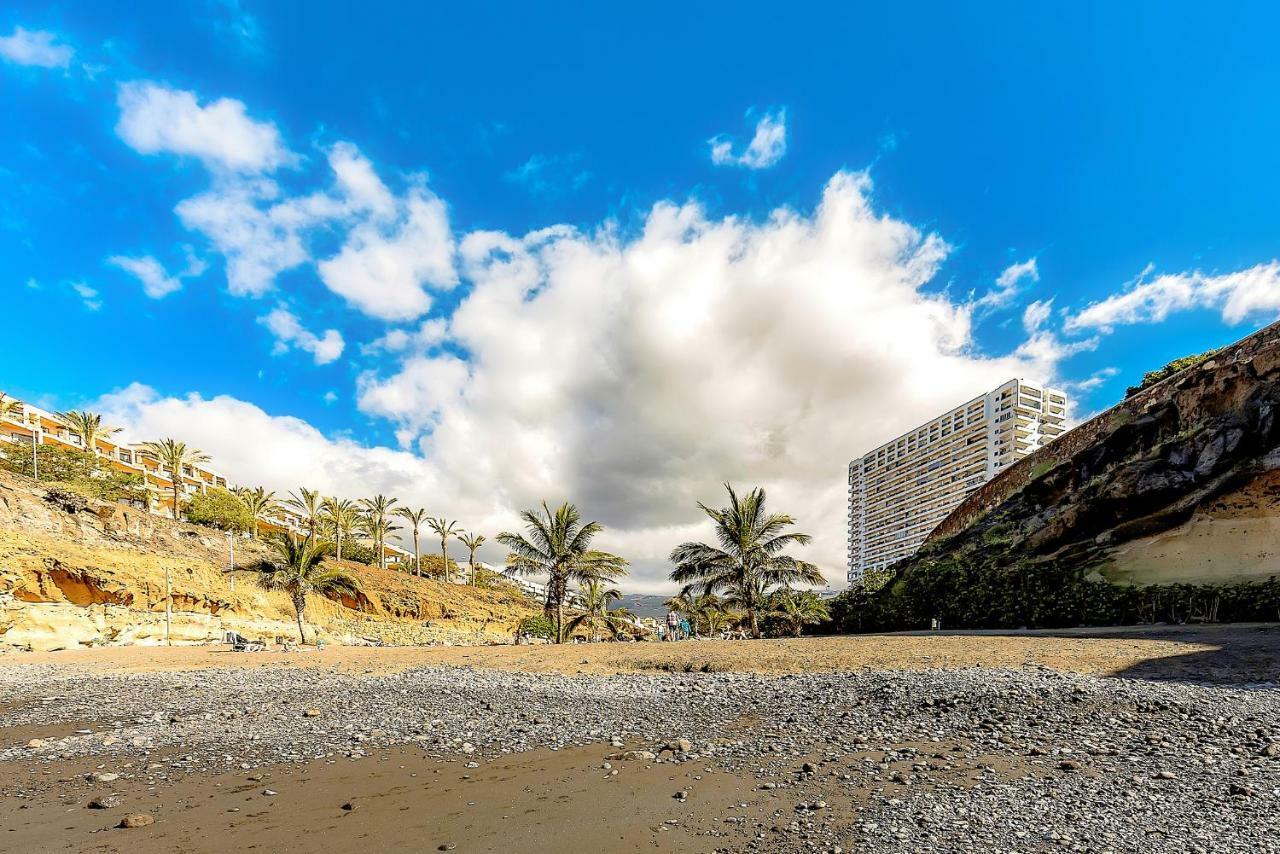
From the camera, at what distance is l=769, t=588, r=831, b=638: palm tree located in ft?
90.8

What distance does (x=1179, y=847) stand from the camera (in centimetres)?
480

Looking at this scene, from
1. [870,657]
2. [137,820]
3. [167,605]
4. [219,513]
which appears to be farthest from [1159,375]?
[219,513]

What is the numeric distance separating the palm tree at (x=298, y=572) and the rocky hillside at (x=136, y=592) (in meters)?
4.82

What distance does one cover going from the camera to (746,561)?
26.5m

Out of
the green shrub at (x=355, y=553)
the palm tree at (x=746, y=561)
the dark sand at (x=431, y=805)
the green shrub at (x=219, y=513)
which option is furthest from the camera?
the green shrub at (x=355, y=553)

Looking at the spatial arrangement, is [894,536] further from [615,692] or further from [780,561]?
[615,692]

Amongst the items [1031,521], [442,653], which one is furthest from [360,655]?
[1031,521]

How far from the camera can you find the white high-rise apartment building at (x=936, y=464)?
4877 inches

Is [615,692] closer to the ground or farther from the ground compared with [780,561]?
closer to the ground

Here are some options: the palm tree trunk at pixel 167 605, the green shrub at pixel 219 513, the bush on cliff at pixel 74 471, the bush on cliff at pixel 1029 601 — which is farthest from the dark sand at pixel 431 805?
the green shrub at pixel 219 513

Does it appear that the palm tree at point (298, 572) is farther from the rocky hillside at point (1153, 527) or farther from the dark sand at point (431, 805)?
the rocky hillside at point (1153, 527)

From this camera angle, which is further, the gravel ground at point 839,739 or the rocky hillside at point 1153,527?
the rocky hillside at point 1153,527

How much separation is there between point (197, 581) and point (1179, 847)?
172ft

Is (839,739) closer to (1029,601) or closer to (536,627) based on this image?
(1029,601)
